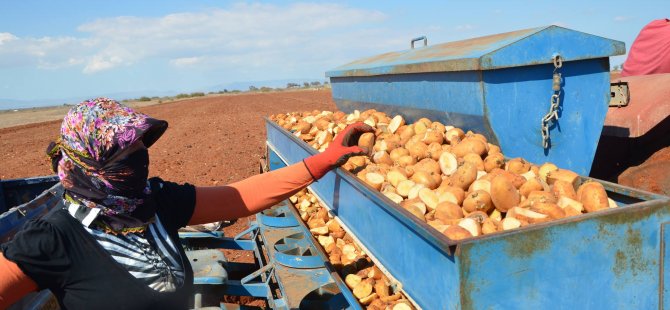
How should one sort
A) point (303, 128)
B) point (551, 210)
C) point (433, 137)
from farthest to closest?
point (303, 128) → point (433, 137) → point (551, 210)

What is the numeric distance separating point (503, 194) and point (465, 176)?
0.35m

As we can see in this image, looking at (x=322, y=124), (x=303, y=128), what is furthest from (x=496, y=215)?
(x=303, y=128)

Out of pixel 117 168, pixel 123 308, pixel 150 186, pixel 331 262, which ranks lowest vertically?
pixel 331 262

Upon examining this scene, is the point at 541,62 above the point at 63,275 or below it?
above

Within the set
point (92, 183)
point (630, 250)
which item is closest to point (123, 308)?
point (92, 183)

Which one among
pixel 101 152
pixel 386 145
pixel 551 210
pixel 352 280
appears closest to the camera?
pixel 101 152

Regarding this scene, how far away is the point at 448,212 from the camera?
246 centimetres

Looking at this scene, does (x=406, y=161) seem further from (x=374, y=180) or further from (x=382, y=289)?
(x=382, y=289)

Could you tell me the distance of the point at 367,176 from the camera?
300cm

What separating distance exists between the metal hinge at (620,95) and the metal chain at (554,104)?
0.85 m

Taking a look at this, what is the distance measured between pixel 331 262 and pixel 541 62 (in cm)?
190

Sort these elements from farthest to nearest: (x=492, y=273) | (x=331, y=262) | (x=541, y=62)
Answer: (x=331, y=262) < (x=541, y=62) < (x=492, y=273)

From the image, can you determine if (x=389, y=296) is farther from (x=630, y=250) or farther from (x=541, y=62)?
(x=541, y=62)

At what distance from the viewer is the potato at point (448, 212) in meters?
2.44
